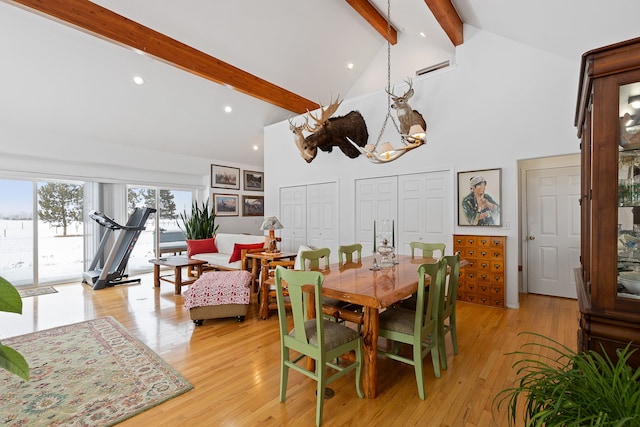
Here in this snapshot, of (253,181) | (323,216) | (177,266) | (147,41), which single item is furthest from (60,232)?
(323,216)

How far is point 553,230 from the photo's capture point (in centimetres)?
461

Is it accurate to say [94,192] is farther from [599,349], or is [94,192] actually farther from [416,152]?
[599,349]

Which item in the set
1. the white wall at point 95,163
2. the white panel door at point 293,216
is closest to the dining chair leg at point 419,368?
the white panel door at point 293,216

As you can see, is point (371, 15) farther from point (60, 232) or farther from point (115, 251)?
point (60, 232)

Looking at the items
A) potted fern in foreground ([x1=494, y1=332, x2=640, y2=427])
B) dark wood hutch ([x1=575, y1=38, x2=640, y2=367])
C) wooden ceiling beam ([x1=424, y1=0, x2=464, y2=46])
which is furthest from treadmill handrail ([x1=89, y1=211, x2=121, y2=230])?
dark wood hutch ([x1=575, y1=38, x2=640, y2=367])

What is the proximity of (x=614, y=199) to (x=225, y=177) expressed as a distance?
7.96 m

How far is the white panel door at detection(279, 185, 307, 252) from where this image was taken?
6.68m

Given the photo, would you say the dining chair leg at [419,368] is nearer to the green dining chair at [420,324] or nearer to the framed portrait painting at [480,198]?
the green dining chair at [420,324]

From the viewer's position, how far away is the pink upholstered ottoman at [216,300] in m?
3.59

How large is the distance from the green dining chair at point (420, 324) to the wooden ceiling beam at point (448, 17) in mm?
3534

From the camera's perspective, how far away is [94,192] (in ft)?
20.7

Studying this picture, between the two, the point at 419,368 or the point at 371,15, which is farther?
the point at 371,15

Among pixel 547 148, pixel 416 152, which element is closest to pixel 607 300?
pixel 547 148

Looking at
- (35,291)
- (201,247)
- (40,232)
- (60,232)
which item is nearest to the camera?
(35,291)
